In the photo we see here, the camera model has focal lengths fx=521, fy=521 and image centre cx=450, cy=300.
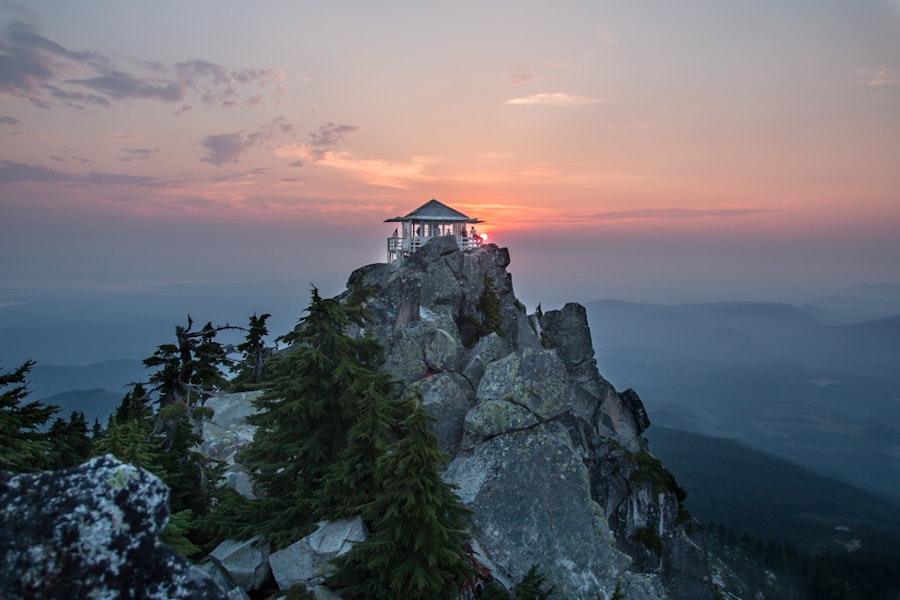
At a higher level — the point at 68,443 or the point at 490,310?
the point at 490,310

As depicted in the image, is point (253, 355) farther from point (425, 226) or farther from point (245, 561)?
point (245, 561)

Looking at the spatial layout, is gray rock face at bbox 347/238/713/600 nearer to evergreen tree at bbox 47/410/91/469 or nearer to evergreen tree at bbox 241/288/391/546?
evergreen tree at bbox 241/288/391/546

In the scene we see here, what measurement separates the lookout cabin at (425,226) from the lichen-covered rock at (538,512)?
3793 centimetres

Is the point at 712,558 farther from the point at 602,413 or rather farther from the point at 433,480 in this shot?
the point at 433,480

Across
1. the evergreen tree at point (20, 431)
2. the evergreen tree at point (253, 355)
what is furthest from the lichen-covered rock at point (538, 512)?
the evergreen tree at point (253, 355)

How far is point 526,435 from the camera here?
26.6 metres

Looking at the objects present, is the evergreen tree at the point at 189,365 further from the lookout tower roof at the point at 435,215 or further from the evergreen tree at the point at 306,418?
the lookout tower roof at the point at 435,215

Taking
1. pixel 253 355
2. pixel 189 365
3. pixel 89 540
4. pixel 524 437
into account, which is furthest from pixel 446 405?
pixel 253 355

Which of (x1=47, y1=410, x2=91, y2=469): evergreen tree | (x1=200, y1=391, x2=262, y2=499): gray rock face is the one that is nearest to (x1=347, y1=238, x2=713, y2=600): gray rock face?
(x1=200, y1=391, x2=262, y2=499): gray rock face

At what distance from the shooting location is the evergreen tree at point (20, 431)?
18027mm

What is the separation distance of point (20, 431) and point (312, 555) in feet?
43.4

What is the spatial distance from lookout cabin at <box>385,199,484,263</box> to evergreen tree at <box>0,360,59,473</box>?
40732 mm

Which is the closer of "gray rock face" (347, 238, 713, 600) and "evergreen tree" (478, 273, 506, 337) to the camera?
"gray rock face" (347, 238, 713, 600)

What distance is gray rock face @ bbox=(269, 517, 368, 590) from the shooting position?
18.6 metres
